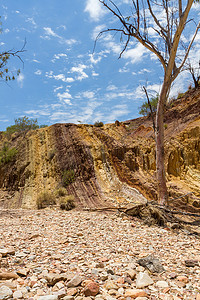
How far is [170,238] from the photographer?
5.17 m

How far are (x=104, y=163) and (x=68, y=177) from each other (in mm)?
2331

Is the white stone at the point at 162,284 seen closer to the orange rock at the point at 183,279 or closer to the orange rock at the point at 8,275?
A: the orange rock at the point at 183,279

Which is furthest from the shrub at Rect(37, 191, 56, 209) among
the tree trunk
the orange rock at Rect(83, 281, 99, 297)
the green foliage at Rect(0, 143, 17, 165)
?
the orange rock at Rect(83, 281, 99, 297)

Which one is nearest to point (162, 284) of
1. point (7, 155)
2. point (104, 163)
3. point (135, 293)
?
point (135, 293)

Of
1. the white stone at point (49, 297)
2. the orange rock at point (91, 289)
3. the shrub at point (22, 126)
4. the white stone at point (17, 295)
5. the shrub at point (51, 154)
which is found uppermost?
the shrub at point (22, 126)

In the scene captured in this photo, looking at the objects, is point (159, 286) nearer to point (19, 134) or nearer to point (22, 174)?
point (22, 174)

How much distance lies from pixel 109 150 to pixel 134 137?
2681 millimetres

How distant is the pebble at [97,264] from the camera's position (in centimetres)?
253

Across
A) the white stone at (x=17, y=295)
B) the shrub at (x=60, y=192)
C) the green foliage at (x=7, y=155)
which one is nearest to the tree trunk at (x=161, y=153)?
the shrub at (x=60, y=192)

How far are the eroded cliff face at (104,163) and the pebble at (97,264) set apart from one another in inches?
175

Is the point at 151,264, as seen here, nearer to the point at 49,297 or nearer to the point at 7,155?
the point at 49,297

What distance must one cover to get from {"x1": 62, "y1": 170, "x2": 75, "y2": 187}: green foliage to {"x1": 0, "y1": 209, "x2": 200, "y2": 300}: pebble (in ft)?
20.8

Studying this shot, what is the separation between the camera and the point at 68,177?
40.3ft

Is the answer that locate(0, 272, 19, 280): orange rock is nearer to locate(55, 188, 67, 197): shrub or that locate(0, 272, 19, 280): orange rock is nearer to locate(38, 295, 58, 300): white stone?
locate(38, 295, 58, 300): white stone
